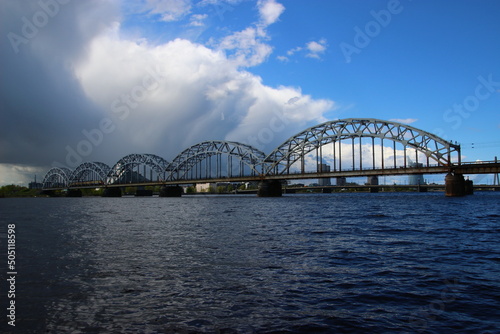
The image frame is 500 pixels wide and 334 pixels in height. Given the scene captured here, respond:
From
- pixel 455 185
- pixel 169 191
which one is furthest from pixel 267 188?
pixel 169 191

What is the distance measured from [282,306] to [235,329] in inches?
Answer: 67.2

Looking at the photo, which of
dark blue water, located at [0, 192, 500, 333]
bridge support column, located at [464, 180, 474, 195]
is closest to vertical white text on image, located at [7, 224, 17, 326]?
dark blue water, located at [0, 192, 500, 333]

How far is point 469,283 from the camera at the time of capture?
10484 mm

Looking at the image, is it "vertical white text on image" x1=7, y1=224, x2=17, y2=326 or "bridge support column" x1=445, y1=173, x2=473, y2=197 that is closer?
"vertical white text on image" x1=7, y1=224, x2=17, y2=326

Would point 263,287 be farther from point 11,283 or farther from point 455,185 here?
point 455,185

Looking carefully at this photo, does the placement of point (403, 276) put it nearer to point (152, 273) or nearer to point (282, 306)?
point (282, 306)

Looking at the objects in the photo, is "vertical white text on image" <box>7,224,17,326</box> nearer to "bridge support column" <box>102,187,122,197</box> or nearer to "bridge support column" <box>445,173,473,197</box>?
"bridge support column" <box>445,173,473,197</box>

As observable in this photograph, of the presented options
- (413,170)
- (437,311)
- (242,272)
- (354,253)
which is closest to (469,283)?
(437,311)

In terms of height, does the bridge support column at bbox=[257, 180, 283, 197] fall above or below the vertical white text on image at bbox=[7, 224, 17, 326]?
above

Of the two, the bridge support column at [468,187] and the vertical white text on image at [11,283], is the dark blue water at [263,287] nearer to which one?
the vertical white text on image at [11,283]

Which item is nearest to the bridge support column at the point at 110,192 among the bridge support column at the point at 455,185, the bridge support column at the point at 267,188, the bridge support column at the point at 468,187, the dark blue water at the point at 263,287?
the bridge support column at the point at 267,188

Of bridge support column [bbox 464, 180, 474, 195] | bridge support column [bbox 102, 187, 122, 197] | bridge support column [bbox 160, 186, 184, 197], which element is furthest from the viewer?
bridge support column [bbox 102, 187, 122, 197]

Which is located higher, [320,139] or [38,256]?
[320,139]

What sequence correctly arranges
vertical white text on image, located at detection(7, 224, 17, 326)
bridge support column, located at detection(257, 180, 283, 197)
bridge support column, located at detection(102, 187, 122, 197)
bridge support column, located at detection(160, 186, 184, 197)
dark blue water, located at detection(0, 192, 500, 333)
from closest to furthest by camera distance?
dark blue water, located at detection(0, 192, 500, 333) → vertical white text on image, located at detection(7, 224, 17, 326) → bridge support column, located at detection(257, 180, 283, 197) → bridge support column, located at detection(160, 186, 184, 197) → bridge support column, located at detection(102, 187, 122, 197)
